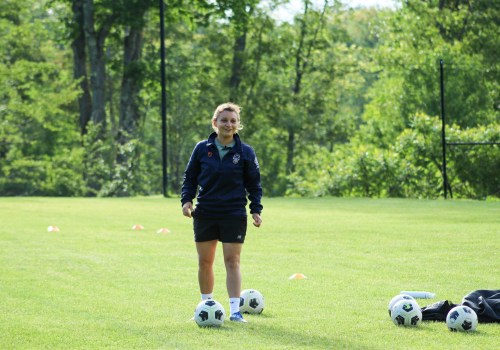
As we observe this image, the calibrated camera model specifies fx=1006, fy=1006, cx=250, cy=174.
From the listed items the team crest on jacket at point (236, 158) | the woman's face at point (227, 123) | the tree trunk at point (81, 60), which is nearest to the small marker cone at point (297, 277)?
the team crest on jacket at point (236, 158)

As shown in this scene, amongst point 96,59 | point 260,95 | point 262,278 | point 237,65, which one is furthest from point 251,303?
point 237,65

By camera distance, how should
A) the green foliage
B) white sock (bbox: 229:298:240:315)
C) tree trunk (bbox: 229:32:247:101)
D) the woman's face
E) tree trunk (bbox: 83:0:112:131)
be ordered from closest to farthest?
white sock (bbox: 229:298:240:315)
the woman's face
the green foliage
tree trunk (bbox: 83:0:112:131)
tree trunk (bbox: 229:32:247:101)

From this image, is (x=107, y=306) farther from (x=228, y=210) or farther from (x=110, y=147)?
(x=110, y=147)

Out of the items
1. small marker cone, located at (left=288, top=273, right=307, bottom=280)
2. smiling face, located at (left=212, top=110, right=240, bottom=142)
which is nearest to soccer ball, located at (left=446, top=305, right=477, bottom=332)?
smiling face, located at (left=212, top=110, right=240, bottom=142)

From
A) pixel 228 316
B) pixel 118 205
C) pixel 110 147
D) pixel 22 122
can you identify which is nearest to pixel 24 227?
pixel 118 205

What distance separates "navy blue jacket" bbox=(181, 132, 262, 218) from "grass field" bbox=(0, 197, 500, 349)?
3.16 feet

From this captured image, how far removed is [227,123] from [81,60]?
38096 millimetres

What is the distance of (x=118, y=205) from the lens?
28594mm

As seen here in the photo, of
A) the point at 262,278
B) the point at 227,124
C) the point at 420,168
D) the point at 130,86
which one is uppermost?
the point at 130,86

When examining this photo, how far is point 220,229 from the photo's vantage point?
8680mm

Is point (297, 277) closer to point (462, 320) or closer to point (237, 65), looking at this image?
point (462, 320)

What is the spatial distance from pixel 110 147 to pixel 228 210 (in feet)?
111

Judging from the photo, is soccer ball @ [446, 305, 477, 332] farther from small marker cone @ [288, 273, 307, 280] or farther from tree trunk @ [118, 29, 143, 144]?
tree trunk @ [118, 29, 143, 144]

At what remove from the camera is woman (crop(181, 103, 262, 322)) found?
340 inches
